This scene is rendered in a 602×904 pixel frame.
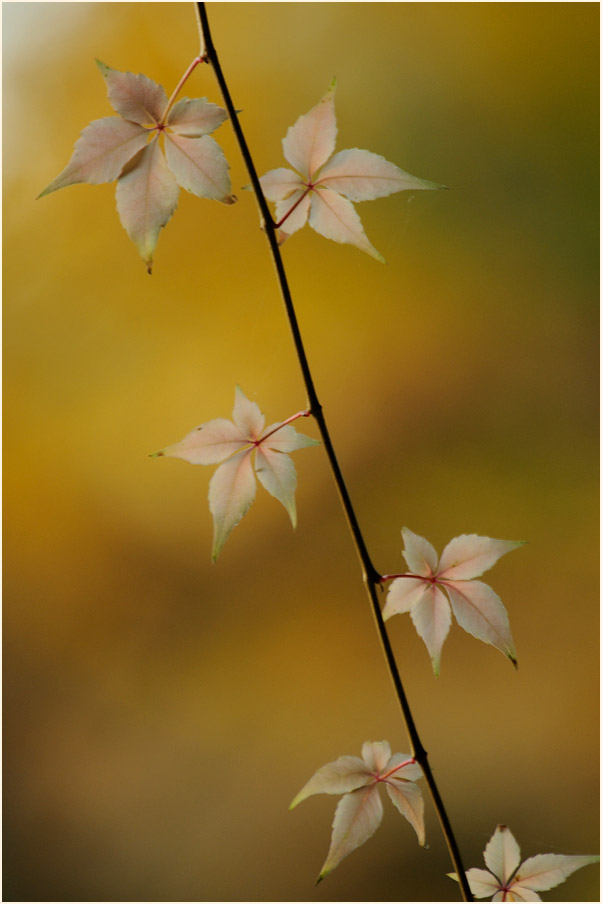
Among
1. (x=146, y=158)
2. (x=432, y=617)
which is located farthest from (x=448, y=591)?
(x=146, y=158)

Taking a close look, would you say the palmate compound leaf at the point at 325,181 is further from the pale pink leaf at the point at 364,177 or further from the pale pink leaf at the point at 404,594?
the pale pink leaf at the point at 404,594

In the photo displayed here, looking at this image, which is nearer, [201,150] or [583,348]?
[201,150]

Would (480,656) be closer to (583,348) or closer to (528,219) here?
(583,348)

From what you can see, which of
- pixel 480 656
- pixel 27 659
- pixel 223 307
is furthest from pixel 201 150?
pixel 27 659

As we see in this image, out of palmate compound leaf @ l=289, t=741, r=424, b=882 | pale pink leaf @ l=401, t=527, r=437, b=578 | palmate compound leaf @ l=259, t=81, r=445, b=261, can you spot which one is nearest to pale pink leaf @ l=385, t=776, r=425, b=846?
palmate compound leaf @ l=289, t=741, r=424, b=882

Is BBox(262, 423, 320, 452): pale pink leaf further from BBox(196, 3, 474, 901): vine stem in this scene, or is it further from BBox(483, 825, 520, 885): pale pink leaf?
BBox(483, 825, 520, 885): pale pink leaf

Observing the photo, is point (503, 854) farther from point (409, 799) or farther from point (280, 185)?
point (280, 185)

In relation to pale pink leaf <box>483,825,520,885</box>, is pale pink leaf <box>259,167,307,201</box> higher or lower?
higher
